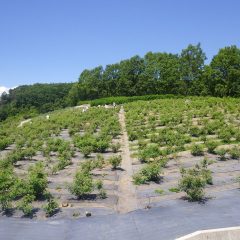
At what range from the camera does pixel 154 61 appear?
5894 cm

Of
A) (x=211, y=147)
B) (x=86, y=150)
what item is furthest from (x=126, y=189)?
(x=211, y=147)

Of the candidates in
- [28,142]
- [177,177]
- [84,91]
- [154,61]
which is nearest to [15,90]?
[84,91]

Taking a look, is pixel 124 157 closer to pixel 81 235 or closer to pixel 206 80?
pixel 81 235

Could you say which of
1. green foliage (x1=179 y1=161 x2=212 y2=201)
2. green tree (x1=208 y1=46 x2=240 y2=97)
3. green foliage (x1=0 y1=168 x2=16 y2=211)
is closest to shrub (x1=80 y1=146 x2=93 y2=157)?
green foliage (x1=0 y1=168 x2=16 y2=211)

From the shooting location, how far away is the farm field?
1039 cm

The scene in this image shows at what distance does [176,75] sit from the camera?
185 feet

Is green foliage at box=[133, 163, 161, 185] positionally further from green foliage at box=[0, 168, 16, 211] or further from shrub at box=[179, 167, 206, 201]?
green foliage at box=[0, 168, 16, 211]

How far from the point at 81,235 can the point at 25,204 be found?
6.88 feet

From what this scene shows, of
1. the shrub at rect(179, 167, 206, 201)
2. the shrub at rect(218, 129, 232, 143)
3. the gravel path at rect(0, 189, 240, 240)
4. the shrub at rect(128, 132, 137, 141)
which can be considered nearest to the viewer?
the gravel path at rect(0, 189, 240, 240)

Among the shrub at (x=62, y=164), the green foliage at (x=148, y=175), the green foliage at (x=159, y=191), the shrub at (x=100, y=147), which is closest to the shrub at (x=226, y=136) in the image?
the shrub at (x=100, y=147)

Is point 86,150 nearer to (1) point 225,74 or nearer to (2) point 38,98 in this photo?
(1) point 225,74

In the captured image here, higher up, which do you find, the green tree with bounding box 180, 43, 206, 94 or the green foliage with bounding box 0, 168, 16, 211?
the green tree with bounding box 180, 43, 206, 94

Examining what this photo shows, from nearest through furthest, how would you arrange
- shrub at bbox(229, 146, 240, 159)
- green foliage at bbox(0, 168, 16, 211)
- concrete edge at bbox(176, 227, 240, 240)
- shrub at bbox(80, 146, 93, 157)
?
concrete edge at bbox(176, 227, 240, 240)
green foliage at bbox(0, 168, 16, 211)
shrub at bbox(229, 146, 240, 159)
shrub at bbox(80, 146, 93, 157)

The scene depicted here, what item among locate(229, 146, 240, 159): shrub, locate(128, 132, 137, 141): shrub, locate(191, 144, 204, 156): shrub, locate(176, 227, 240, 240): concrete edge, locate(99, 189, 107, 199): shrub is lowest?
locate(176, 227, 240, 240): concrete edge
